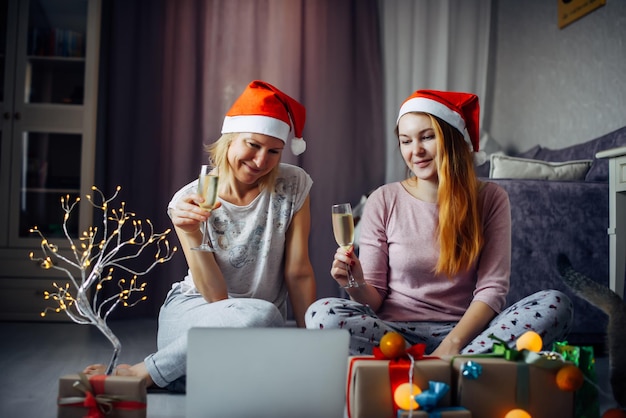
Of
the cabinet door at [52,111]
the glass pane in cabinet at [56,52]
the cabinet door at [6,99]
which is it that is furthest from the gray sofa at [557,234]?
the cabinet door at [6,99]

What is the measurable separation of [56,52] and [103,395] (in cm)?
263

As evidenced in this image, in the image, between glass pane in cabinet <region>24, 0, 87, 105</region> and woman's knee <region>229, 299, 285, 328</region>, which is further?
glass pane in cabinet <region>24, 0, 87, 105</region>

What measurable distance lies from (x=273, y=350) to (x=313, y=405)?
11cm

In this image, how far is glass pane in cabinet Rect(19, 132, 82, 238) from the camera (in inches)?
128

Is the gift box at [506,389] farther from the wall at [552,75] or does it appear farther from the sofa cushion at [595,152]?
the wall at [552,75]

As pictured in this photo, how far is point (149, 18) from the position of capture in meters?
3.48

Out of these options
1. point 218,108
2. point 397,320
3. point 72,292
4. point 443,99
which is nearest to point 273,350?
point 397,320

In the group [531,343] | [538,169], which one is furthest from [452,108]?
[538,169]

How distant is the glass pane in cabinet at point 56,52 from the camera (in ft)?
10.7

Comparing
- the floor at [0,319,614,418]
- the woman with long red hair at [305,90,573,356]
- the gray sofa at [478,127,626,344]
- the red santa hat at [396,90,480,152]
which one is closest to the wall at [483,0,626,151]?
the gray sofa at [478,127,626,344]

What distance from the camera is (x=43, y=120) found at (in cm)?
325

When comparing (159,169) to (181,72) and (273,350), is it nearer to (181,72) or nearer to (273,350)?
(181,72)

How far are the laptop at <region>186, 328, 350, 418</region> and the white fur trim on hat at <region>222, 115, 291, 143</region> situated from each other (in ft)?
2.49

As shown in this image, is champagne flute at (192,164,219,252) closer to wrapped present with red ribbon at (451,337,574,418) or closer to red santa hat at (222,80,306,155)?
red santa hat at (222,80,306,155)
